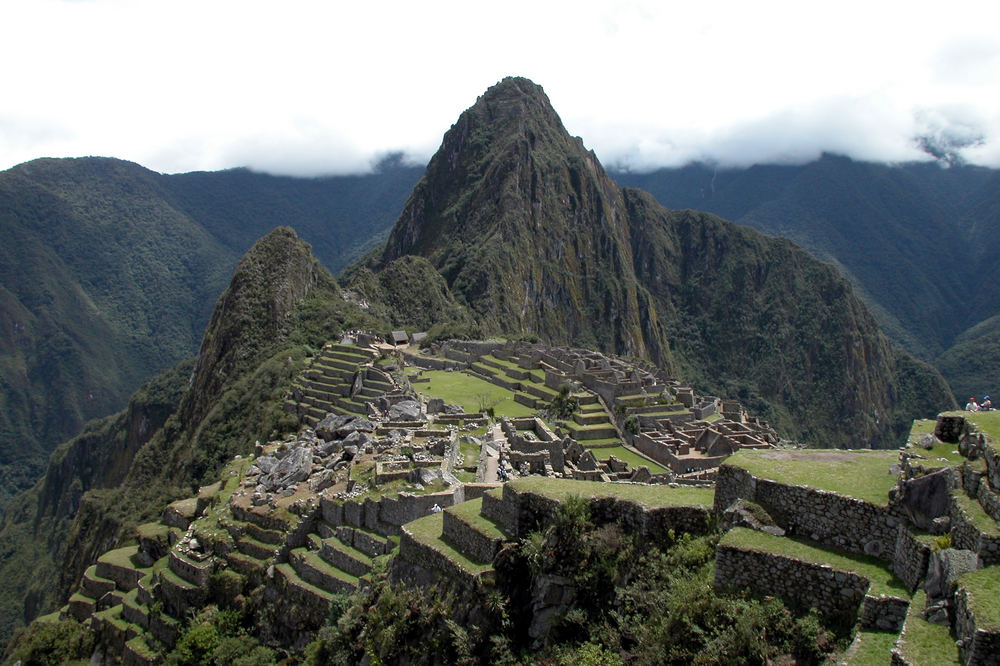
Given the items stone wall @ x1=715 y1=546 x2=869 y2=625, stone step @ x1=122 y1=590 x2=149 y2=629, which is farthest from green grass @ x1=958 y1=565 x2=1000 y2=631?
stone step @ x1=122 y1=590 x2=149 y2=629

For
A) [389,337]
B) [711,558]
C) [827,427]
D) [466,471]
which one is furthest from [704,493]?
[827,427]

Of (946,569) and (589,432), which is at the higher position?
(946,569)

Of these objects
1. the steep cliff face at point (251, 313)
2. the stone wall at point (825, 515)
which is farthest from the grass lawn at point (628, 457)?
the steep cliff face at point (251, 313)

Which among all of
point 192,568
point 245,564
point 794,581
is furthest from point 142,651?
point 794,581

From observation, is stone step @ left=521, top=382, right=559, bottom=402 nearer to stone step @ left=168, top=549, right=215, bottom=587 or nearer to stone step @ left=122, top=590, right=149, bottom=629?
stone step @ left=122, top=590, right=149, bottom=629

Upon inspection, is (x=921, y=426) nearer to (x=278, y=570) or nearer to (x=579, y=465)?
(x=278, y=570)

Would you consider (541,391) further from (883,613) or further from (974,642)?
(974,642)
